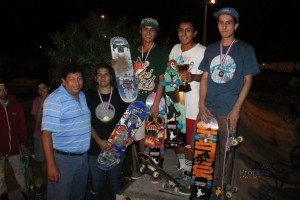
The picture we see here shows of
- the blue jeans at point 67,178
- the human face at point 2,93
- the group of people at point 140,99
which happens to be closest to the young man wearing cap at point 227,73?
the group of people at point 140,99

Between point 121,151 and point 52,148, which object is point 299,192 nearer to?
point 121,151

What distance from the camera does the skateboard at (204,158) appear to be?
132 inches

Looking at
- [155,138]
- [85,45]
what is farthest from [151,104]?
[85,45]

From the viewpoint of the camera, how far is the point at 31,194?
14.3 ft

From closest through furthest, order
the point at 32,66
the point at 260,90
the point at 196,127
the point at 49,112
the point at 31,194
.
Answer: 1. the point at 49,112
2. the point at 196,127
3. the point at 31,194
4. the point at 260,90
5. the point at 32,66

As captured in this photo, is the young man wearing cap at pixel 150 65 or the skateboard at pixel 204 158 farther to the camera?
the young man wearing cap at pixel 150 65

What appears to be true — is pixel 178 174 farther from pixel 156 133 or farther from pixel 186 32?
pixel 186 32

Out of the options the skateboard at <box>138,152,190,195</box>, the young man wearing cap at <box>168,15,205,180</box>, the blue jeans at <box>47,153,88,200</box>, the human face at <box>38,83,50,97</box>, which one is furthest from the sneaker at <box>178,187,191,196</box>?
the human face at <box>38,83,50,97</box>

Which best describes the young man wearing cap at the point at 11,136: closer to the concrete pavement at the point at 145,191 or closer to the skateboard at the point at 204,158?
the concrete pavement at the point at 145,191

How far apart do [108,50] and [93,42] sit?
11.5 inches

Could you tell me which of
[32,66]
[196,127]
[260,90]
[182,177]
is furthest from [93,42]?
[32,66]

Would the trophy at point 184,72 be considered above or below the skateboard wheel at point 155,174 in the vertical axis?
above

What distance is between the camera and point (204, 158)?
342cm

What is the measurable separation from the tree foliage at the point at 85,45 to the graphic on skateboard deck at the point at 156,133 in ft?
4.61
